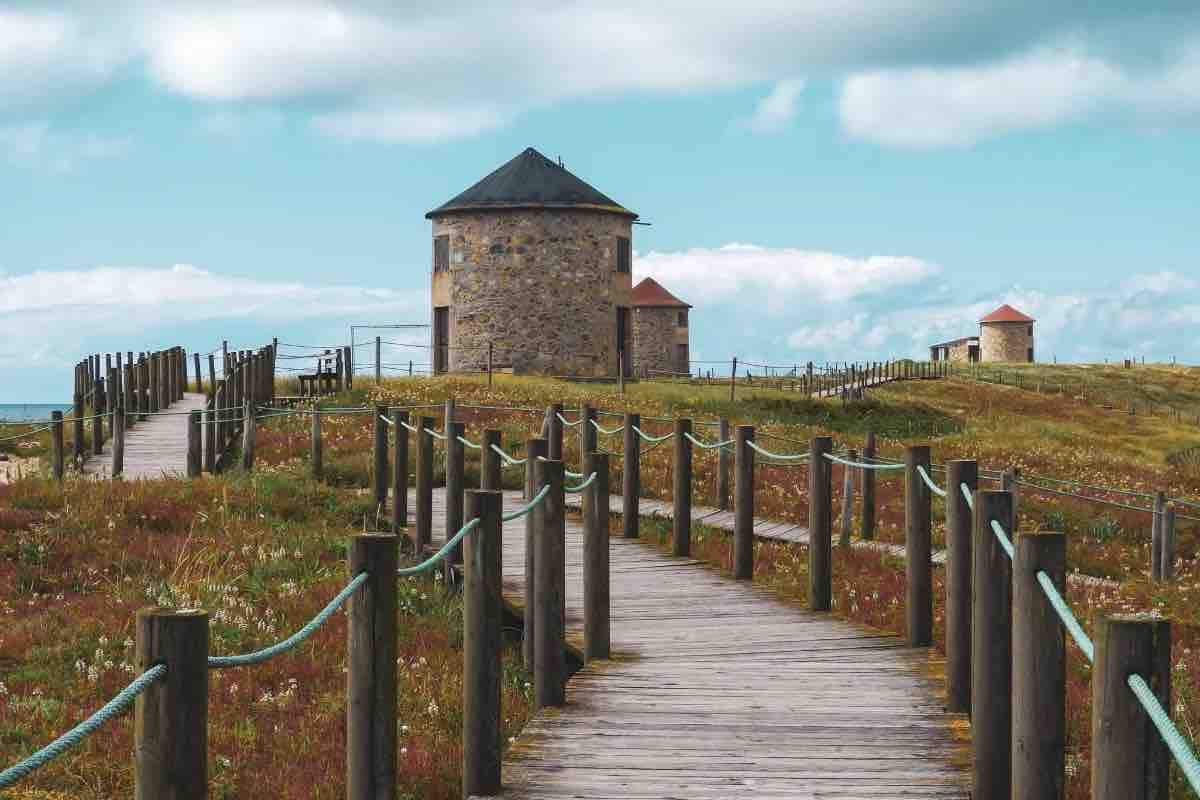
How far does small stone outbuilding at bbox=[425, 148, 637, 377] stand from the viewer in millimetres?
46531

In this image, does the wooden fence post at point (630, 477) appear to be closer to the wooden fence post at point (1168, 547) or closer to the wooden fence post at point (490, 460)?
the wooden fence post at point (490, 460)

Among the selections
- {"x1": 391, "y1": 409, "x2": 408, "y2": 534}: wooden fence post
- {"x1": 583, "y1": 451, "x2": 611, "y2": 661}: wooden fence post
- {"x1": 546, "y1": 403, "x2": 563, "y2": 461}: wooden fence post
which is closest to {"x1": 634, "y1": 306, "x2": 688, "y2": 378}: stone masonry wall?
{"x1": 546, "y1": 403, "x2": 563, "y2": 461}: wooden fence post

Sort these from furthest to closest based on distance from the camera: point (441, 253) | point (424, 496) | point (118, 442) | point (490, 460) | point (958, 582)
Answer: point (441, 253) < point (118, 442) < point (424, 496) < point (490, 460) < point (958, 582)

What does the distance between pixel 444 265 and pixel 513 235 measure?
10.2 feet

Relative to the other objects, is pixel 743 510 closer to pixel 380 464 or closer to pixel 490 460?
pixel 490 460

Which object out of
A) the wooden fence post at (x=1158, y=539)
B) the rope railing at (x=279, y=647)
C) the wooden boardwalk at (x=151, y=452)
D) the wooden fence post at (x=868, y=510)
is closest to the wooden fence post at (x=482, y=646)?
the rope railing at (x=279, y=647)

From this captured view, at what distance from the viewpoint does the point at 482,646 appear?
6.66 meters

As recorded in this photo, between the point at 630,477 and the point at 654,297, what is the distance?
192ft

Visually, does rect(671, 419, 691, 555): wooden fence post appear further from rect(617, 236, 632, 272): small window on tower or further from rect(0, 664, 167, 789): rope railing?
rect(617, 236, 632, 272): small window on tower

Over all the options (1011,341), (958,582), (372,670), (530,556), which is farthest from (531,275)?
(1011,341)

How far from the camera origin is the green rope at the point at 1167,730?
3158 mm

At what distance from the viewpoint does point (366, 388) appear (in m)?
38.4

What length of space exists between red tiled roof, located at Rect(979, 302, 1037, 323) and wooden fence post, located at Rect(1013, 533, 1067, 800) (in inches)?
3978

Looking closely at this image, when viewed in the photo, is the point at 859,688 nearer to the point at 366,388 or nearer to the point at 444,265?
the point at 366,388
